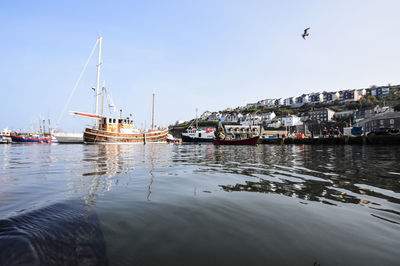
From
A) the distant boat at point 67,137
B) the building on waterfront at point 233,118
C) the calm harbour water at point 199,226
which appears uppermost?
the building on waterfront at point 233,118

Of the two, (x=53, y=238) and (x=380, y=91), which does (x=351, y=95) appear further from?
(x=53, y=238)

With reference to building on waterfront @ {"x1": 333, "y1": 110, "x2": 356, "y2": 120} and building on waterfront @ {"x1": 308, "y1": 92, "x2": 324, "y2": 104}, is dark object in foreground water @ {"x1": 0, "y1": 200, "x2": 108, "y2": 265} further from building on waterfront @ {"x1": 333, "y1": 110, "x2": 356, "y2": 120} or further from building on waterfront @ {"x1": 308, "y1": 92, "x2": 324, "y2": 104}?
building on waterfront @ {"x1": 308, "y1": 92, "x2": 324, "y2": 104}

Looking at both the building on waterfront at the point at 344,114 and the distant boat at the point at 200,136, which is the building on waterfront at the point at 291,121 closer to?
the building on waterfront at the point at 344,114

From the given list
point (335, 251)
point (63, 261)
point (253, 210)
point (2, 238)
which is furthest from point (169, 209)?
point (335, 251)

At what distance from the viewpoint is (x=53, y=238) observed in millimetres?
1998

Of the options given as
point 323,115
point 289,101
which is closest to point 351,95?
point 289,101

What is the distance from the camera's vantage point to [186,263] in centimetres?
163

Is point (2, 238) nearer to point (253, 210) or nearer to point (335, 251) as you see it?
point (253, 210)

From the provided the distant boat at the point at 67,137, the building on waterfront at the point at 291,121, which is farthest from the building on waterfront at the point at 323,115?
the distant boat at the point at 67,137

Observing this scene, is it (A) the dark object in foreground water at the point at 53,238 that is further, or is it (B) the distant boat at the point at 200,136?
(B) the distant boat at the point at 200,136

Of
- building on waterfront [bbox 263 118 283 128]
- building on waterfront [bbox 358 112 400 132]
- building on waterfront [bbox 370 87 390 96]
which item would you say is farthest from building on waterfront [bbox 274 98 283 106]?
building on waterfront [bbox 358 112 400 132]

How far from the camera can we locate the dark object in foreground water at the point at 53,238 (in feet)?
5.32

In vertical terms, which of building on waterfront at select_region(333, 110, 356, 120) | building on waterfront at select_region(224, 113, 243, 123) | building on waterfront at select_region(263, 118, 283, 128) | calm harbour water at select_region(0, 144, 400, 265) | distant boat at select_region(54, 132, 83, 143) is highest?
building on waterfront at select_region(224, 113, 243, 123)

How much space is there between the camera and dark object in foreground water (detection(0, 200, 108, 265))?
1622 mm
